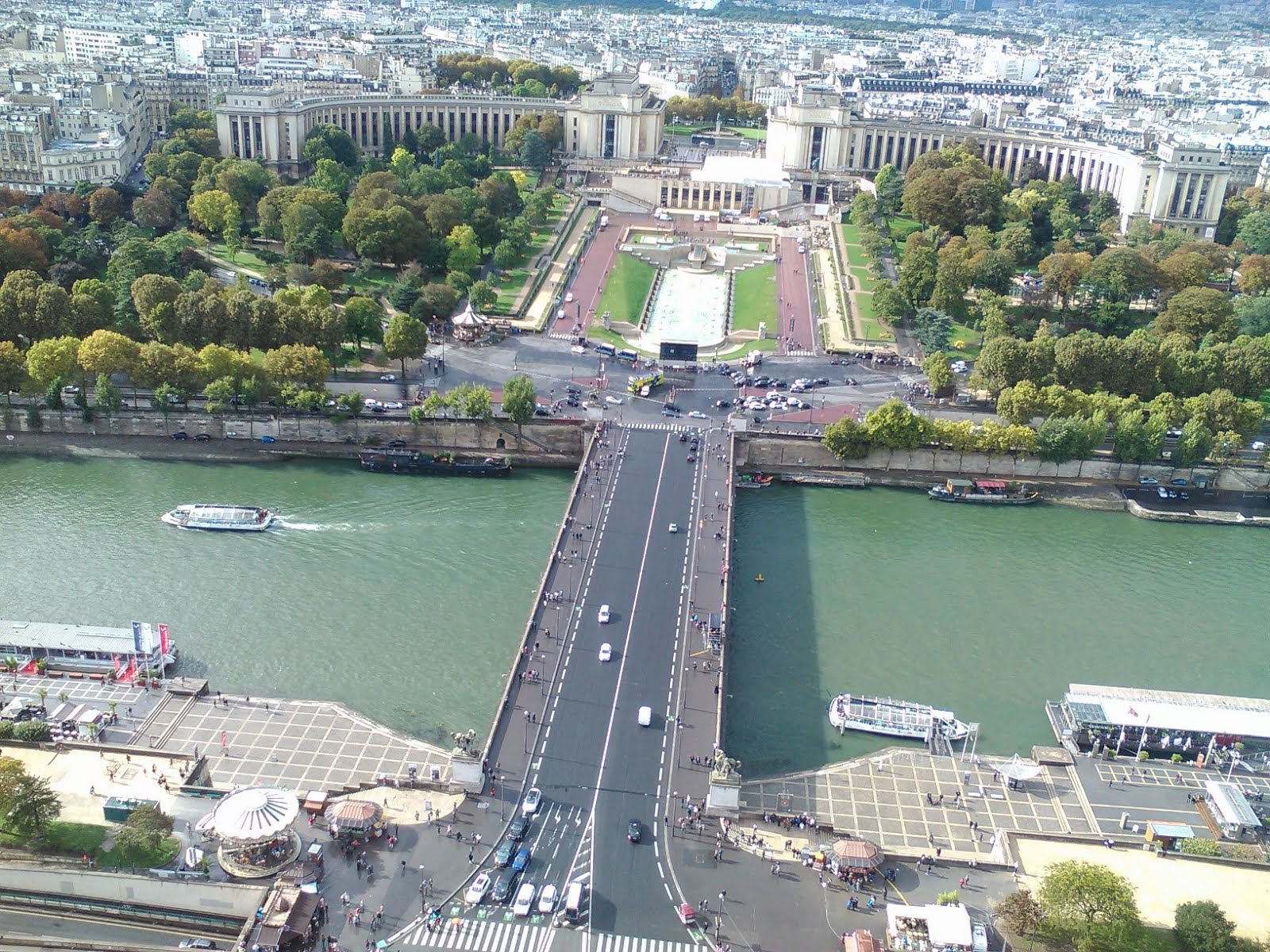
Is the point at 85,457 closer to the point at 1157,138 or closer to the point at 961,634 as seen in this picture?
the point at 961,634

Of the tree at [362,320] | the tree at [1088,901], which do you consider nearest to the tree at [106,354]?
the tree at [362,320]

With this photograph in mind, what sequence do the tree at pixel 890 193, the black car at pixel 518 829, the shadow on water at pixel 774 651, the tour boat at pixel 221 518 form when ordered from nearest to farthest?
the black car at pixel 518 829 → the shadow on water at pixel 774 651 → the tour boat at pixel 221 518 → the tree at pixel 890 193

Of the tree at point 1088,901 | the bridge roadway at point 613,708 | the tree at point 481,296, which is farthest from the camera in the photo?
the tree at point 481,296

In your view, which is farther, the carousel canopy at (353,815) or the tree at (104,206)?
the tree at (104,206)

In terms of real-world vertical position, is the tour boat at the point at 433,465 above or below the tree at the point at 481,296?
below

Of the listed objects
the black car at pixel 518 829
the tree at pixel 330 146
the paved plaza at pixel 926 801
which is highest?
the tree at pixel 330 146

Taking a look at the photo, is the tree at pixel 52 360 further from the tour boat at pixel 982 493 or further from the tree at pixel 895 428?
the tour boat at pixel 982 493

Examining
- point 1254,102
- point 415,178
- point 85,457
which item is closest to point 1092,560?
point 85,457
